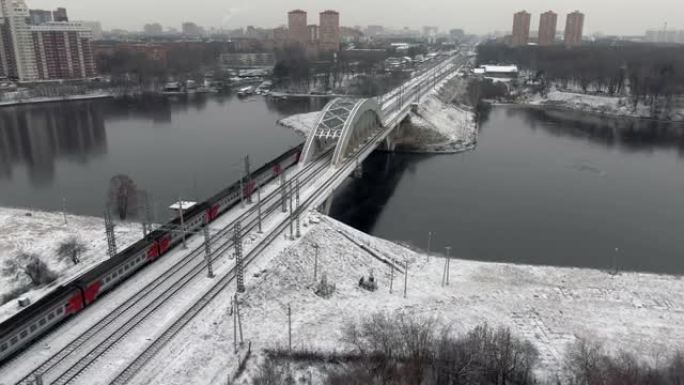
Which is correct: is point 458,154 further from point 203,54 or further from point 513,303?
point 203,54

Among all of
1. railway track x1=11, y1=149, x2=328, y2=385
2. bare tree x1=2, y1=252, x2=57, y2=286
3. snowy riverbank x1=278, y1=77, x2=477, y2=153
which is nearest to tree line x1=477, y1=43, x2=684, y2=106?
snowy riverbank x1=278, y1=77, x2=477, y2=153

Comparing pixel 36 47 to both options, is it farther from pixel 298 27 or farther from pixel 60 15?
pixel 298 27

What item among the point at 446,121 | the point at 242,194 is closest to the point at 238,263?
the point at 242,194

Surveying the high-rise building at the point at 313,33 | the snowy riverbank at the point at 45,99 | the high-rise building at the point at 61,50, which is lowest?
the snowy riverbank at the point at 45,99

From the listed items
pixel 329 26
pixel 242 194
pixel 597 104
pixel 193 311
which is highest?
pixel 329 26

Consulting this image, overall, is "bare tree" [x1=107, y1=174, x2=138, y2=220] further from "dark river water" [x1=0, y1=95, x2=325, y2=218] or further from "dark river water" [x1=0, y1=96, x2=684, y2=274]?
"dark river water" [x1=0, y1=96, x2=684, y2=274]

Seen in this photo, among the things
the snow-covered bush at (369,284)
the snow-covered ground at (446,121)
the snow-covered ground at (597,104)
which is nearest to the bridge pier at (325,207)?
the snow-covered bush at (369,284)

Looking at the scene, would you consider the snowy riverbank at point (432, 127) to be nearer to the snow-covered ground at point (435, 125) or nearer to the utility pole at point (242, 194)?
the snow-covered ground at point (435, 125)
